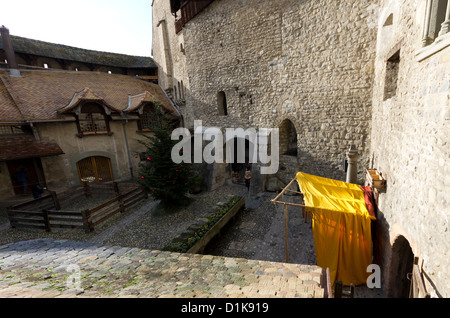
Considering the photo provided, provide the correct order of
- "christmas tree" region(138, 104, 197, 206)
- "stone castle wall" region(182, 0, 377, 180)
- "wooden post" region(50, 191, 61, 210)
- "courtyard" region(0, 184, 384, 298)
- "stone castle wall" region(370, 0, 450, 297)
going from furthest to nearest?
"wooden post" region(50, 191, 61, 210), "christmas tree" region(138, 104, 197, 206), "stone castle wall" region(182, 0, 377, 180), "courtyard" region(0, 184, 384, 298), "stone castle wall" region(370, 0, 450, 297)

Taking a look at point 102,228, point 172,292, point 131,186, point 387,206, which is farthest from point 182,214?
point 387,206

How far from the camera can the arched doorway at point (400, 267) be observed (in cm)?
403

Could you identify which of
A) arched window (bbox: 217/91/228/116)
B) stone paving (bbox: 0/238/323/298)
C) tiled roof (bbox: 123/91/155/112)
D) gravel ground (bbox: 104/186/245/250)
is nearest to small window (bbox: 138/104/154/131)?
tiled roof (bbox: 123/91/155/112)

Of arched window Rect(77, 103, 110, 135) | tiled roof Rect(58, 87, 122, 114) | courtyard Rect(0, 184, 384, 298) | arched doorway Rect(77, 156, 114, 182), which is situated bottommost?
courtyard Rect(0, 184, 384, 298)

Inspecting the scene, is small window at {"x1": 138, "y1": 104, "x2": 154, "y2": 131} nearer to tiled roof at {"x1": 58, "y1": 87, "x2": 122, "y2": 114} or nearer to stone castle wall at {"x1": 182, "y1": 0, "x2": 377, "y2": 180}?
tiled roof at {"x1": 58, "y1": 87, "x2": 122, "y2": 114}

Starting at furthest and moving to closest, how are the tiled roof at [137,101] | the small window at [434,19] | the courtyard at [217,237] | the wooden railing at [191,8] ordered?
the tiled roof at [137,101]
the wooden railing at [191,8]
the courtyard at [217,237]
the small window at [434,19]

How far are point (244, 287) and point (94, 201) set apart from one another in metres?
10.6

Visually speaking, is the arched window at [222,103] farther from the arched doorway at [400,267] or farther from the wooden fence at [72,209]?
the arched doorway at [400,267]

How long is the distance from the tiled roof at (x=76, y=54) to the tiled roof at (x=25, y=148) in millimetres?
7365

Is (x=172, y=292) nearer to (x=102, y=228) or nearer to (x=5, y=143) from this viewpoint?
(x=102, y=228)

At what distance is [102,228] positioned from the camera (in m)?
7.91

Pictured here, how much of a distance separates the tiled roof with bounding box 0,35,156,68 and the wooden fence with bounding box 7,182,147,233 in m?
10.6

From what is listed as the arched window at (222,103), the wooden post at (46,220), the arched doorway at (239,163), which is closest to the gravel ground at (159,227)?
the wooden post at (46,220)

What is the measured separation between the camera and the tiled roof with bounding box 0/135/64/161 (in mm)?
9359
